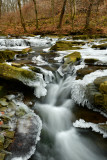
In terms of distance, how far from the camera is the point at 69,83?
5.01 m

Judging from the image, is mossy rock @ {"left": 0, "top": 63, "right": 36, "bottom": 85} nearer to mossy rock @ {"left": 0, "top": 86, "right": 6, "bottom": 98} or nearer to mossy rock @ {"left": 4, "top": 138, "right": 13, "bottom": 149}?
mossy rock @ {"left": 0, "top": 86, "right": 6, "bottom": 98}

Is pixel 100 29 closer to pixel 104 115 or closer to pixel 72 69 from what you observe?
pixel 72 69

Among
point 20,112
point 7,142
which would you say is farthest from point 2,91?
point 7,142

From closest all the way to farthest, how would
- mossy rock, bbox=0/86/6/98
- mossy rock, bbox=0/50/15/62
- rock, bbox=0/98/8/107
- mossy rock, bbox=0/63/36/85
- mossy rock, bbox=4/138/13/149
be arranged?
mossy rock, bbox=4/138/13/149, rock, bbox=0/98/8/107, mossy rock, bbox=0/86/6/98, mossy rock, bbox=0/63/36/85, mossy rock, bbox=0/50/15/62

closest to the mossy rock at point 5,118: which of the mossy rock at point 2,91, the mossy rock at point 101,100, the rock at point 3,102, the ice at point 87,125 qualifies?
the rock at point 3,102

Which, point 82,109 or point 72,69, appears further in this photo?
point 72,69

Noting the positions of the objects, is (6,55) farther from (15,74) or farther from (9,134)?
(9,134)

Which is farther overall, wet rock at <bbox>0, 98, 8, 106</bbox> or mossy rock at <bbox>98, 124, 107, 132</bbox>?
wet rock at <bbox>0, 98, 8, 106</bbox>

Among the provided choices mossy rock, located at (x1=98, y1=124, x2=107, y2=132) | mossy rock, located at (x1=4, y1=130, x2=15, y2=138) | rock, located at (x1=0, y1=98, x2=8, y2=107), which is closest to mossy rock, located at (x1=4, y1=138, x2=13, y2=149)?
mossy rock, located at (x1=4, y1=130, x2=15, y2=138)

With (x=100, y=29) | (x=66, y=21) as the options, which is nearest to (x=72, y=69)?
(x=100, y=29)

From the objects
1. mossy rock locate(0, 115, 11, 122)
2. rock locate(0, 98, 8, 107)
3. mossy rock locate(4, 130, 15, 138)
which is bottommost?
mossy rock locate(4, 130, 15, 138)

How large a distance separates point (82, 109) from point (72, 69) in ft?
7.86

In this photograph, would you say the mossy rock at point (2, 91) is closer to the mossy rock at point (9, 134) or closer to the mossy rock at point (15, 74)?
the mossy rock at point (15, 74)

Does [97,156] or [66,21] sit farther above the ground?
[66,21]
